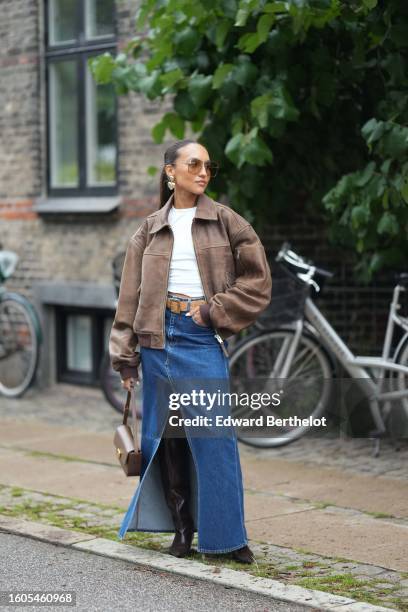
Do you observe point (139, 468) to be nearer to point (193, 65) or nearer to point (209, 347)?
point (209, 347)

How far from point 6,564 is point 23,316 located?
6444mm

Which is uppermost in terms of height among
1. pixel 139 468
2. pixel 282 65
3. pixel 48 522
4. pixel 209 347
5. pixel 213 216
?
pixel 282 65

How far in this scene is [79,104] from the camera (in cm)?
1225

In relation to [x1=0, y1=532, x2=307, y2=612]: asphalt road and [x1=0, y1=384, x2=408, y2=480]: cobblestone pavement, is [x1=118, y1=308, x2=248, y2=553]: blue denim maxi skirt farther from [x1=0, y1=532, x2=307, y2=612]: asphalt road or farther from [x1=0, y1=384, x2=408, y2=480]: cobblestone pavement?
[x1=0, y1=384, x2=408, y2=480]: cobblestone pavement

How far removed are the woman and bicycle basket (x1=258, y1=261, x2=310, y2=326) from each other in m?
2.93

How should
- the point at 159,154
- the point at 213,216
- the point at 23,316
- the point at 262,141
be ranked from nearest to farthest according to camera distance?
the point at 213,216 < the point at 262,141 < the point at 159,154 < the point at 23,316

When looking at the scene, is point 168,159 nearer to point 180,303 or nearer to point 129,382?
point 180,303

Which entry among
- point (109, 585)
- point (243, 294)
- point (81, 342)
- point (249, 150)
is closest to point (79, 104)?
point (81, 342)

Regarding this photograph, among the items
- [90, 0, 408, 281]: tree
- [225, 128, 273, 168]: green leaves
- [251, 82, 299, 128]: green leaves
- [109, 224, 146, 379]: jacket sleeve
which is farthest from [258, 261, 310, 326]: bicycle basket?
[109, 224, 146, 379]: jacket sleeve

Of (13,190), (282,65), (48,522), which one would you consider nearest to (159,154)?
(13,190)

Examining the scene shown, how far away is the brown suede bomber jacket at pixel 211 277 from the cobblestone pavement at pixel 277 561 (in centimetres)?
101

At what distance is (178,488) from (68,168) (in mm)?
7002

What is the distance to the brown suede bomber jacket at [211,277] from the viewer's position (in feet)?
18.5

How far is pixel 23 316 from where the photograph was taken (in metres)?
12.1
